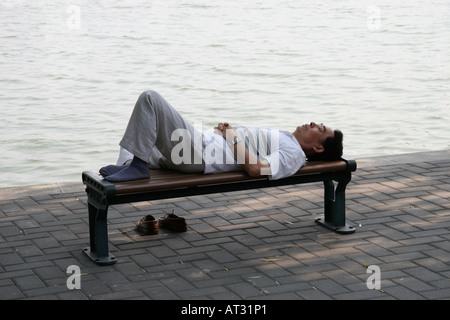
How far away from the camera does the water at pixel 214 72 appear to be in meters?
9.91

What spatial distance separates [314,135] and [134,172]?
4.36 feet

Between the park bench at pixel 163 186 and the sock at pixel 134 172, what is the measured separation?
0.05 meters

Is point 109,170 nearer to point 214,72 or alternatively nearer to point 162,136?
point 162,136

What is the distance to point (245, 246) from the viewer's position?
17.8 feet

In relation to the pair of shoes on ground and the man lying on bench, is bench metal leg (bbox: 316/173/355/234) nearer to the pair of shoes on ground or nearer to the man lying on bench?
the man lying on bench

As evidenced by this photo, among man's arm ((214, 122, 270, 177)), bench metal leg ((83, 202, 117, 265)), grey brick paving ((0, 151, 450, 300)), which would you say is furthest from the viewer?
man's arm ((214, 122, 270, 177))

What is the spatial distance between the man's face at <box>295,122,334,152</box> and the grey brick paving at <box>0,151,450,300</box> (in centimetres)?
64

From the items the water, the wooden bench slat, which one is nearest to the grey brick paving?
the wooden bench slat

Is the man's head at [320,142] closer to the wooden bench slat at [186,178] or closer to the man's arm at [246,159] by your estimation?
the wooden bench slat at [186,178]

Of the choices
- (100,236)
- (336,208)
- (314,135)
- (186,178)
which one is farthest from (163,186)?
(336,208)

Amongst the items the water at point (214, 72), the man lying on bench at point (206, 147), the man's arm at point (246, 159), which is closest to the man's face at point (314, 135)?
the man lying on bench at point (206, 147)

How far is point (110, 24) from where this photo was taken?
19.9m

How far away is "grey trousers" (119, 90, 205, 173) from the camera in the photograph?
201 inches
